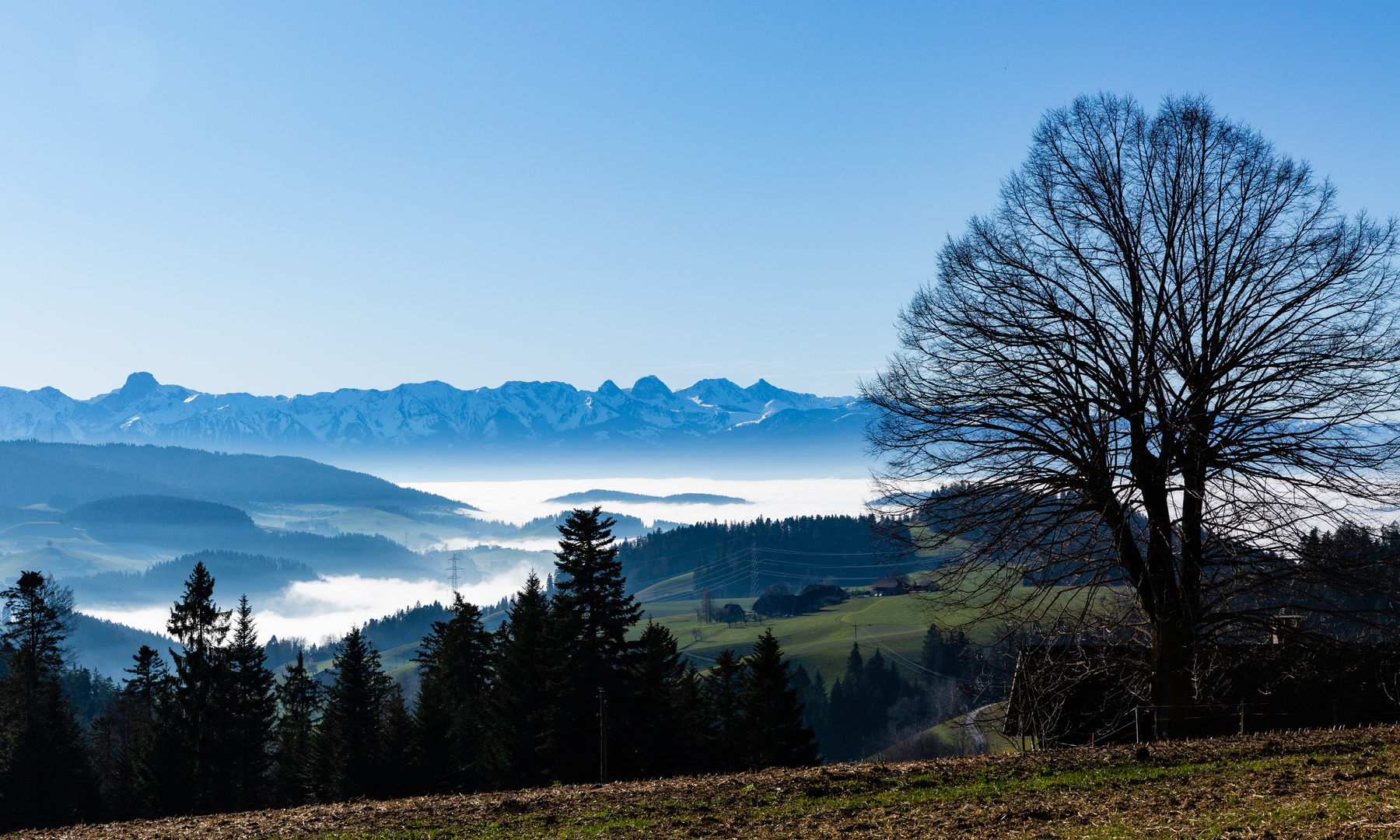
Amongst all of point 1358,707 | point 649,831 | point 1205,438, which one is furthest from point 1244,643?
point 649,831

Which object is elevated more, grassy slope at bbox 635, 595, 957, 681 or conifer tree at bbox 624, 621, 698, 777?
conifer tree at bbox 624, 621, 698, 777

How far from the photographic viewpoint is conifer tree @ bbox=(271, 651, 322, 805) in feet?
148

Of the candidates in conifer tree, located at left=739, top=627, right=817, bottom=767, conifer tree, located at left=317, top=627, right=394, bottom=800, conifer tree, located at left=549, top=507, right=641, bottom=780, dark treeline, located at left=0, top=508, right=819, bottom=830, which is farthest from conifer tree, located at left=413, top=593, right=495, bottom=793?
conifer tree, located at left=739, top=627, right=817, bottom=767

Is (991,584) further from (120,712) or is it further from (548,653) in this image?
(120,712)

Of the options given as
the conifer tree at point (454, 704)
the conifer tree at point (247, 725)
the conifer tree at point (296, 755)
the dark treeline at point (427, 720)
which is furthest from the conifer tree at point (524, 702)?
the conifer tree at point (247, 725)

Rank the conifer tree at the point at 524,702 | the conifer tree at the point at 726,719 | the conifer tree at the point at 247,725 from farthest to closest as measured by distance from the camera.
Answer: the conifer tree at the point at 247,725, the conifer tree at the point at 726,719, the conifer tree at the point at 524,702

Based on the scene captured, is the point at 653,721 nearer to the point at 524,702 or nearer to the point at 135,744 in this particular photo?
the point at 524,702

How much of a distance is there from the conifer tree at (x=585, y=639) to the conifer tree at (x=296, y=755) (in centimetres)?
1430

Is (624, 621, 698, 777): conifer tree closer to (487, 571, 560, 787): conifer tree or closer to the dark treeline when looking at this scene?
the dark treeline

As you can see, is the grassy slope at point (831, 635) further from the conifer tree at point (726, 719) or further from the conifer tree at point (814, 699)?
the conifer tree at point (726, 719)

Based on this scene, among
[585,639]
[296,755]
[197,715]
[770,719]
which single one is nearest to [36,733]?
[197,715]

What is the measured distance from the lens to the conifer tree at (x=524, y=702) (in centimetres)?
3981

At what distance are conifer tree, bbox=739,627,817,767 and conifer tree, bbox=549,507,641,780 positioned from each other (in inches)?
288

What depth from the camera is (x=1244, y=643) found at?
17375 millimetres
